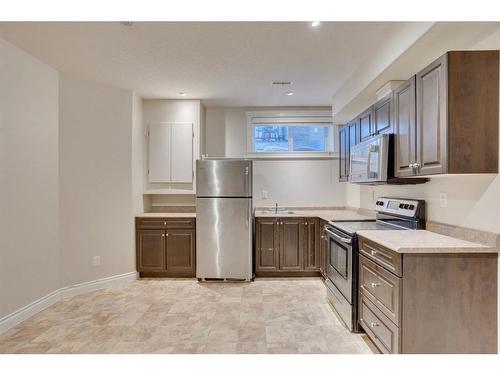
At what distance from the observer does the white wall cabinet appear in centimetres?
471

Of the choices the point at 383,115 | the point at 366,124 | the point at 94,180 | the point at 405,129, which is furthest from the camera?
the point at 94,180

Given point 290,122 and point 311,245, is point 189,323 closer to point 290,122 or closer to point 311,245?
point 311,245

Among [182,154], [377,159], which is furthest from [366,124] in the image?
[182,154]

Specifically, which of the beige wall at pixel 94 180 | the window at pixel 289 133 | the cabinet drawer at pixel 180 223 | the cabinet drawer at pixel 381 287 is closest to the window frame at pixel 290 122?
the window at pixel 289 133

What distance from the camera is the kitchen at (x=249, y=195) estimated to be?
1976 millimetres

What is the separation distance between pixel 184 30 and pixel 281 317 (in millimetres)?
2716

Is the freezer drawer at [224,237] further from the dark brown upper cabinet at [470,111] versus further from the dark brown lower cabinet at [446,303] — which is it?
the dark brown upper cabinet at [470,111]

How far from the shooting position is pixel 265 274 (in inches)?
176

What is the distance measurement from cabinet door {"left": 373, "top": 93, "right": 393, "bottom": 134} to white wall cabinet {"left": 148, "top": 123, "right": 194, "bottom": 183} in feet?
8.51

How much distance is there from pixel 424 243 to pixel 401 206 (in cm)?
100

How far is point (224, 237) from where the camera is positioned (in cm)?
432

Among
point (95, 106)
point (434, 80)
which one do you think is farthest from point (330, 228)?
point (95, 106)

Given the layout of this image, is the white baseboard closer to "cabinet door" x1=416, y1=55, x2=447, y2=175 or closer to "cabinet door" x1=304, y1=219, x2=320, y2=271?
"cabinet door" x1=304, y1=219, x2=320, y2=271
